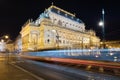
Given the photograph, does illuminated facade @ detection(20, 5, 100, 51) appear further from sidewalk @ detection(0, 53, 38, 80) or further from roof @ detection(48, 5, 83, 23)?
sidewalk @ detection(0, 53, 38, 80)

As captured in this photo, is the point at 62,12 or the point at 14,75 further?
the point at 62,12

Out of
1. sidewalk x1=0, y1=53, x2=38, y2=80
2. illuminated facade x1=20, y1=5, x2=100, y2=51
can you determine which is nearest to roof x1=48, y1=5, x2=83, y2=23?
illuminated facade x1=20, y1=5, x2=100, y2=51

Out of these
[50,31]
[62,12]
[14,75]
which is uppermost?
[62,12]

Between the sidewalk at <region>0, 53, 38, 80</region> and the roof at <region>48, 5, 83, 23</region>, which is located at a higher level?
the roof at <region>48, 5, 83, 23</region>

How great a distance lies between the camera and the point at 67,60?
30.3 metres

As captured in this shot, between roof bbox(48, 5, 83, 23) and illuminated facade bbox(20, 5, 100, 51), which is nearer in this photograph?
illuminated facade bbox(20, 5, 100, 51)

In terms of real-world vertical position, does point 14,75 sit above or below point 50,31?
below

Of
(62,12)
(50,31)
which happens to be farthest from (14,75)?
(62,12)

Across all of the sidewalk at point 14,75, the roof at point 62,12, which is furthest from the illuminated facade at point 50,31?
the sidewalk at point 14,75

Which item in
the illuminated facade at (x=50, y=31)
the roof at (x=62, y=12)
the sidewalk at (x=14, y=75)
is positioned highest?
the roof at (x=62, y=12)

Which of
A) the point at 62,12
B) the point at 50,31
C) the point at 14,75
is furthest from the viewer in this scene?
the point at 62,12

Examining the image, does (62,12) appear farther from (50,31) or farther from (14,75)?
(14,75)

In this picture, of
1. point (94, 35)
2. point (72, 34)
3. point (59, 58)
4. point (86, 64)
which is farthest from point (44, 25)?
point (86, 64)

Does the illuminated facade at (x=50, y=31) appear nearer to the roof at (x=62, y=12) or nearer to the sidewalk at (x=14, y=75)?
the roof at (x=62, y=12)
